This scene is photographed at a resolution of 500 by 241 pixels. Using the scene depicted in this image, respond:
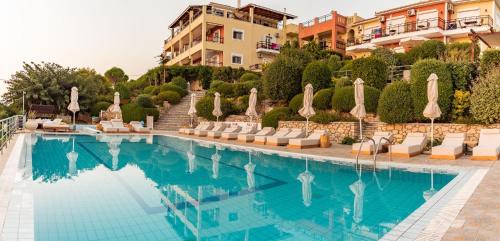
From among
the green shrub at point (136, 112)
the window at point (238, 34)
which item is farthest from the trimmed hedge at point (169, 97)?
the window at point (238, 34)

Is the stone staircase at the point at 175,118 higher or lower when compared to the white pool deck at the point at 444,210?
higher

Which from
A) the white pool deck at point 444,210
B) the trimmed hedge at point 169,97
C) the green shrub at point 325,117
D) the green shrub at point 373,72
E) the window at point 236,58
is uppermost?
the window at point 236,58

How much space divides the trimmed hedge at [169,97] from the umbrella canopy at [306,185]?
23.0 metres

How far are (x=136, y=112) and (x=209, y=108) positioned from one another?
21.1 feet

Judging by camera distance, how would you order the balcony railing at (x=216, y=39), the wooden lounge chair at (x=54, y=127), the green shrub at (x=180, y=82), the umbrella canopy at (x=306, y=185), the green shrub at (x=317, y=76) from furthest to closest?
the balcony railing at (x=216, y=39), the green shrub at (x=180, y=82), the wooden lounge chair at (x=54, y=127), the green shrub at (x=317, y=76), the umbrella canopy at (x=306, y=185)

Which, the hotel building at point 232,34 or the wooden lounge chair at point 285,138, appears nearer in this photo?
the wooden lounge chair at point 285,138

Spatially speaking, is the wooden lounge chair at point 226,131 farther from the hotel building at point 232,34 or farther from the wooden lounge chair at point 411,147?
the hotel building at point 232,34

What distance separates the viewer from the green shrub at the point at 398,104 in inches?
596

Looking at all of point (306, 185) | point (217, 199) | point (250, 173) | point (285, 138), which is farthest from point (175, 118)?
point (217, 199)

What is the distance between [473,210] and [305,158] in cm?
706

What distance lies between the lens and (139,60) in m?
49.9

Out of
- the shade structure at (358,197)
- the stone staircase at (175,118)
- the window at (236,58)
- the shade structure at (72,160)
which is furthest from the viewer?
the window at (236,58)

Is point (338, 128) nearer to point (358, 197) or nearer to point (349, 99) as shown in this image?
point (349, 99)

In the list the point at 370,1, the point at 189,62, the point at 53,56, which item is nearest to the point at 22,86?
the point at 53,56
